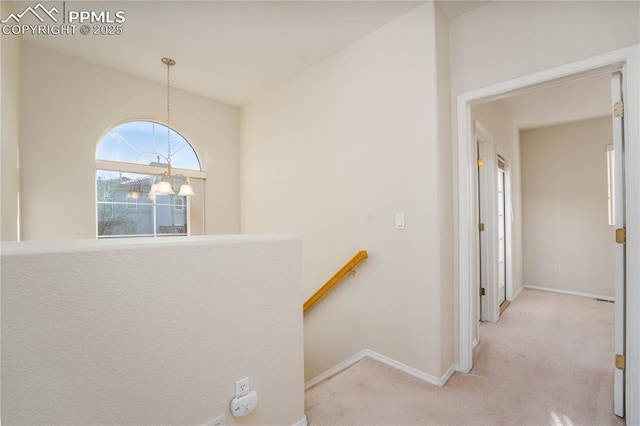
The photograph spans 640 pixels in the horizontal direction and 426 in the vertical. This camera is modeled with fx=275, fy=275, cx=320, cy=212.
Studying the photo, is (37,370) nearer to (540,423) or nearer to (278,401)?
(278,401)

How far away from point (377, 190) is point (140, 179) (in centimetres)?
297

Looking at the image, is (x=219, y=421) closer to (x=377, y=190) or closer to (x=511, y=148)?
(x=377, y=190)

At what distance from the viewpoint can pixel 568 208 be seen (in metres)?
4.52

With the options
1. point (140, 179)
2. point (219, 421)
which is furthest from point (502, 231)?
point (140, 179)

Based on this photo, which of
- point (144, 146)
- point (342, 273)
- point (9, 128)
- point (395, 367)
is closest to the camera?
point (9, 128)

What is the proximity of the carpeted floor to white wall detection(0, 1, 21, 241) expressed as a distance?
2.54 meters

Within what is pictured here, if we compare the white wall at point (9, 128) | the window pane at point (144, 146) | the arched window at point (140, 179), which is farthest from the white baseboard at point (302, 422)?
the window pane at point (144, 146)

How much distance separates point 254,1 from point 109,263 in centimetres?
221

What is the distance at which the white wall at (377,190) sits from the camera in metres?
2.07

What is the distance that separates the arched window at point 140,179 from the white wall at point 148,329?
2.63 meters

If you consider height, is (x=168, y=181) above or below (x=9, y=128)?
below

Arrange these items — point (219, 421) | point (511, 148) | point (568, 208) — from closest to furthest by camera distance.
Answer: point (219, 421) < point (511, 148) < point (568, 208)

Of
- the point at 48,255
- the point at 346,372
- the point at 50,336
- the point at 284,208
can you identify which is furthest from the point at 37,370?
the point at 284,208

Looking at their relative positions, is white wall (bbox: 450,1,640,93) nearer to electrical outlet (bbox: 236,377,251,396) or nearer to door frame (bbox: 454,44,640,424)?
door frame (bbox: 454,44,640,424)
